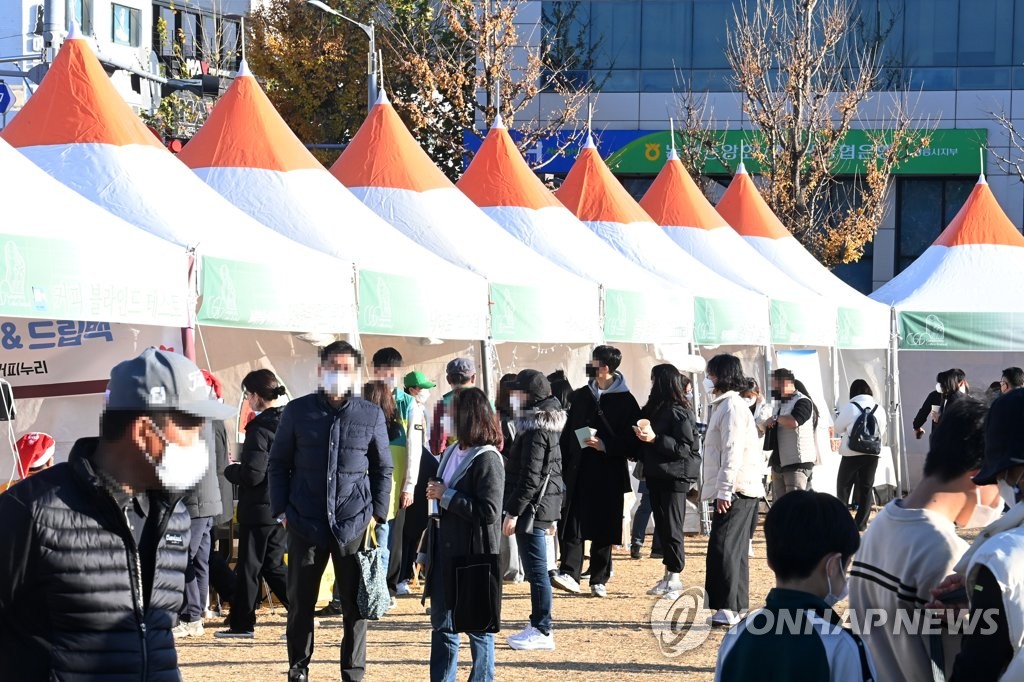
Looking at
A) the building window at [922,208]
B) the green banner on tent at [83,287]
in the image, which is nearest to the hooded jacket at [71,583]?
the green banner on tent at [83,287]

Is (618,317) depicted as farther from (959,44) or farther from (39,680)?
(959,44)

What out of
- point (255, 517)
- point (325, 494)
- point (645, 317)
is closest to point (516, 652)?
point (255, 517)

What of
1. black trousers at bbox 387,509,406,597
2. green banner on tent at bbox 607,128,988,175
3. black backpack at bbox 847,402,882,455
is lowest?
black trousers at bbox 387,509,406,597

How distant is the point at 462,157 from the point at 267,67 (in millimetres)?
6708

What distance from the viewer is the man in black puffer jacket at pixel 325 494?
684cm

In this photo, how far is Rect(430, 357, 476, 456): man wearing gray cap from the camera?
8.88 m

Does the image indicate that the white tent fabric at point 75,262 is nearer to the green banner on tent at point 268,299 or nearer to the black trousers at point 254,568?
the green banner on tent at point 268,299

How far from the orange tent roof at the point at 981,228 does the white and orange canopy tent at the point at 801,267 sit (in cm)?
170

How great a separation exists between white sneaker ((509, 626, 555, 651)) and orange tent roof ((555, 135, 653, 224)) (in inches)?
362

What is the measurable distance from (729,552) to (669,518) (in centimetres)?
131

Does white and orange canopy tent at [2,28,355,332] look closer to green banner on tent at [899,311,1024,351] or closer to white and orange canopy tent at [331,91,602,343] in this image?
white and orange canopy tent at [331,91,602,343]

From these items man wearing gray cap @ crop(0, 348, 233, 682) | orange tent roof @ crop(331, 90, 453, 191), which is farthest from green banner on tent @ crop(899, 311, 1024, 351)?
man wearing gray cap @ crop(0, 348, 233, 682)

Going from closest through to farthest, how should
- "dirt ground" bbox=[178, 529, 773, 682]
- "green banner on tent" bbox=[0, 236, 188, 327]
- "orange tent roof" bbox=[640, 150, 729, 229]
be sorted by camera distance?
"green banner on tent" bbox=[0, 236, 188, 327] < "dirt ground" bbox=[178, 529, 773, 682] < "orange tent roof" bbox=[640, 150, 729, 229]

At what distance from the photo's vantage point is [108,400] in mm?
3012
